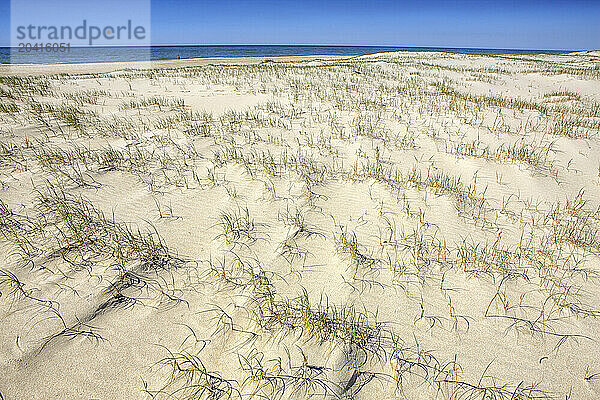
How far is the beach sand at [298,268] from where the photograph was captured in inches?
74.5

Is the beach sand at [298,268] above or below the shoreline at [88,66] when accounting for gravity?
below

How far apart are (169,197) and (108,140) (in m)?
3.03

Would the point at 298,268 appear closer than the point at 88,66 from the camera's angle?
Yes

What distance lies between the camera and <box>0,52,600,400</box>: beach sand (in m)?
1.89

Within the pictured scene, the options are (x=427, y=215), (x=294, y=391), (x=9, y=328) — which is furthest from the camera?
(x=427, y=215)

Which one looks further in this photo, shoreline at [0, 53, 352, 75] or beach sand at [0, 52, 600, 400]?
shoreline at [0, 53, 352, 75]

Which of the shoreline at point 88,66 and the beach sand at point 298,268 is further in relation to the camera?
the shoreline at point 88,66

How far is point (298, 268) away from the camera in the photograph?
8.89ft

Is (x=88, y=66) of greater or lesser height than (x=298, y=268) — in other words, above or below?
above

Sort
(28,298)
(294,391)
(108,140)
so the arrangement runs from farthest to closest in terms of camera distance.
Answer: (108,140), (28,298), (294,391)

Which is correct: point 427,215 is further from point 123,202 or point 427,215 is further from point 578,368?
point 123,202

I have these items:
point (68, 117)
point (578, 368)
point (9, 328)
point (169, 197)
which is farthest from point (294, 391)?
point (68, 117)

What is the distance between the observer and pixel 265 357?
1.97 metres

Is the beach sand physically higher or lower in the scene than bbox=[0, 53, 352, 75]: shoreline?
lower
